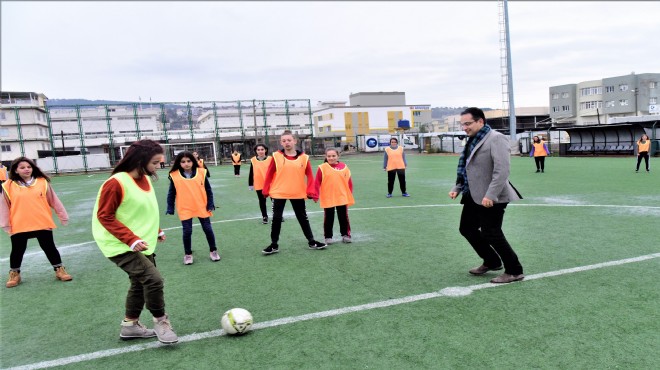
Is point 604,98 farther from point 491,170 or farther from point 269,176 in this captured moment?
point 491,170

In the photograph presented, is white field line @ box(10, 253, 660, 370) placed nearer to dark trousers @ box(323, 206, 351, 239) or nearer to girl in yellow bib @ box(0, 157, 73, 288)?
girl in yellow bib @ box(0, 157, 73, 288)

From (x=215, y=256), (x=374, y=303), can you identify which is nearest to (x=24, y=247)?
(x=215, y=256)

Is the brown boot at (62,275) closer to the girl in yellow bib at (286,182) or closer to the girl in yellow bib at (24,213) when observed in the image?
the girl in yellow bib at (24,213)

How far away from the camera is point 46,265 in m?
6.84

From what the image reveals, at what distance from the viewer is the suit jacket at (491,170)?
460 cm

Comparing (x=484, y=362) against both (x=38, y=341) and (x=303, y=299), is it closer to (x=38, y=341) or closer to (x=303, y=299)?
(x=303, y=299)

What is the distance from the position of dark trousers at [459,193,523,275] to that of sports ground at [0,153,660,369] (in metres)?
0.22

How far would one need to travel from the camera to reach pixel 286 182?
6723 millimetres

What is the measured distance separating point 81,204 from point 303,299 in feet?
43.4

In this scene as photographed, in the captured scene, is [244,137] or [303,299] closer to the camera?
[303,299]

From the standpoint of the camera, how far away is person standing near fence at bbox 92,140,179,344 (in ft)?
11.6

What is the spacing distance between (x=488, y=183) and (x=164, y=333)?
3540mm

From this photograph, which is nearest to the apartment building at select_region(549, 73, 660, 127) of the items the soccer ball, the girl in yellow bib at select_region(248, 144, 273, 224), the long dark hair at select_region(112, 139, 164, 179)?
the girl in yellow bib at select_region(248, 144, 273, 224)

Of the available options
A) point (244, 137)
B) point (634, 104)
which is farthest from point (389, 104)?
point (244, 137)
